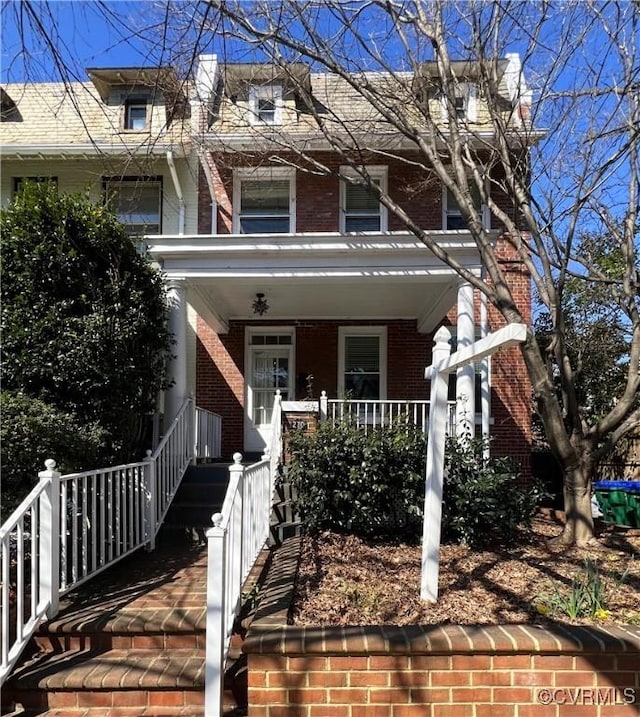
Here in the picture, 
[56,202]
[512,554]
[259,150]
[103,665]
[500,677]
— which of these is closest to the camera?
[500,677]

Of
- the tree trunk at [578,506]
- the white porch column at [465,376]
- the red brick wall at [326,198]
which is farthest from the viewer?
the red brick wall at [326,198]

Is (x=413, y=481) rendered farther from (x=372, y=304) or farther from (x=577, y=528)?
(x=372, y=304)

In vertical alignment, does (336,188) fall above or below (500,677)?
above

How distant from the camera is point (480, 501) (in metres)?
5.74

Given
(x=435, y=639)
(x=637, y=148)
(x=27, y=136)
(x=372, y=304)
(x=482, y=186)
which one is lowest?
(x=435, y=639)

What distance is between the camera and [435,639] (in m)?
3.01

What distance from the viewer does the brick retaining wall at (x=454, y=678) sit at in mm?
2982

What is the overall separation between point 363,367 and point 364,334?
66 cm

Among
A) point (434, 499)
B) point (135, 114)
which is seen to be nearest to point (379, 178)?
point (135, 114)

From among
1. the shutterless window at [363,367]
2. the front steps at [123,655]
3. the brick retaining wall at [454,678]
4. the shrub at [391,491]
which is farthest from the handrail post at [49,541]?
the shutterless window at [363,367]

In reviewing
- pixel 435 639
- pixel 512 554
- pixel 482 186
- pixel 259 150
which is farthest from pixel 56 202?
pixel 512 554

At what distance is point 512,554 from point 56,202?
5732mm

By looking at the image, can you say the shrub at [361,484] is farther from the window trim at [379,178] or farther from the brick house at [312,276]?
the window trim at [379,178]

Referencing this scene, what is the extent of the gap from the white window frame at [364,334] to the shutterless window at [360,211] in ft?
6.29
